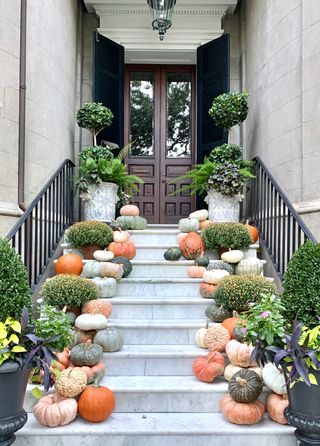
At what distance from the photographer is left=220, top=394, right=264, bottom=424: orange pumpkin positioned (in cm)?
257

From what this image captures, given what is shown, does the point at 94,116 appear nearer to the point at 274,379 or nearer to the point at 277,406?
the point at 274,379

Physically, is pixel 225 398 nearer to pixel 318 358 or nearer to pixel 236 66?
pixel 318 358

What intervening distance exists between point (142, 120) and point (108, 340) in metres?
4.45

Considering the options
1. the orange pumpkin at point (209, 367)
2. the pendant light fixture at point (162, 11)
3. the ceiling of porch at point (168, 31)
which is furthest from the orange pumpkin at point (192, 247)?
the ceiling of porch at point (168, 31)

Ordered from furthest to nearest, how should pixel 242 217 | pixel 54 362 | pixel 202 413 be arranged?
pixel 242 217 < pixel 202 413 < pixel 54 362

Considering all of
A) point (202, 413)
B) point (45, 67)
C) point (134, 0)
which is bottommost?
point (202, 413)

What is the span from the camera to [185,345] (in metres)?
3.43

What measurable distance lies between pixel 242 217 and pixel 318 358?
150 inches

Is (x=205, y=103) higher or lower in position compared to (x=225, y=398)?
higher

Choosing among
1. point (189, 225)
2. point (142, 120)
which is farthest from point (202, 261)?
point (142, 120)

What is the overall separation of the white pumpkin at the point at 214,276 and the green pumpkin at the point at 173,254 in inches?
22.3

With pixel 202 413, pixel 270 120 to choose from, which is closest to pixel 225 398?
pixel 202 413

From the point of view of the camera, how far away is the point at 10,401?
7.43 feet

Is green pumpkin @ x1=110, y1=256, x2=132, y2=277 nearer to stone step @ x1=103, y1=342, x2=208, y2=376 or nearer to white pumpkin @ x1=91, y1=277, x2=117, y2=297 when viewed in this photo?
white pumpkin @ x1=91, y1=277, x2=117, y2=297
